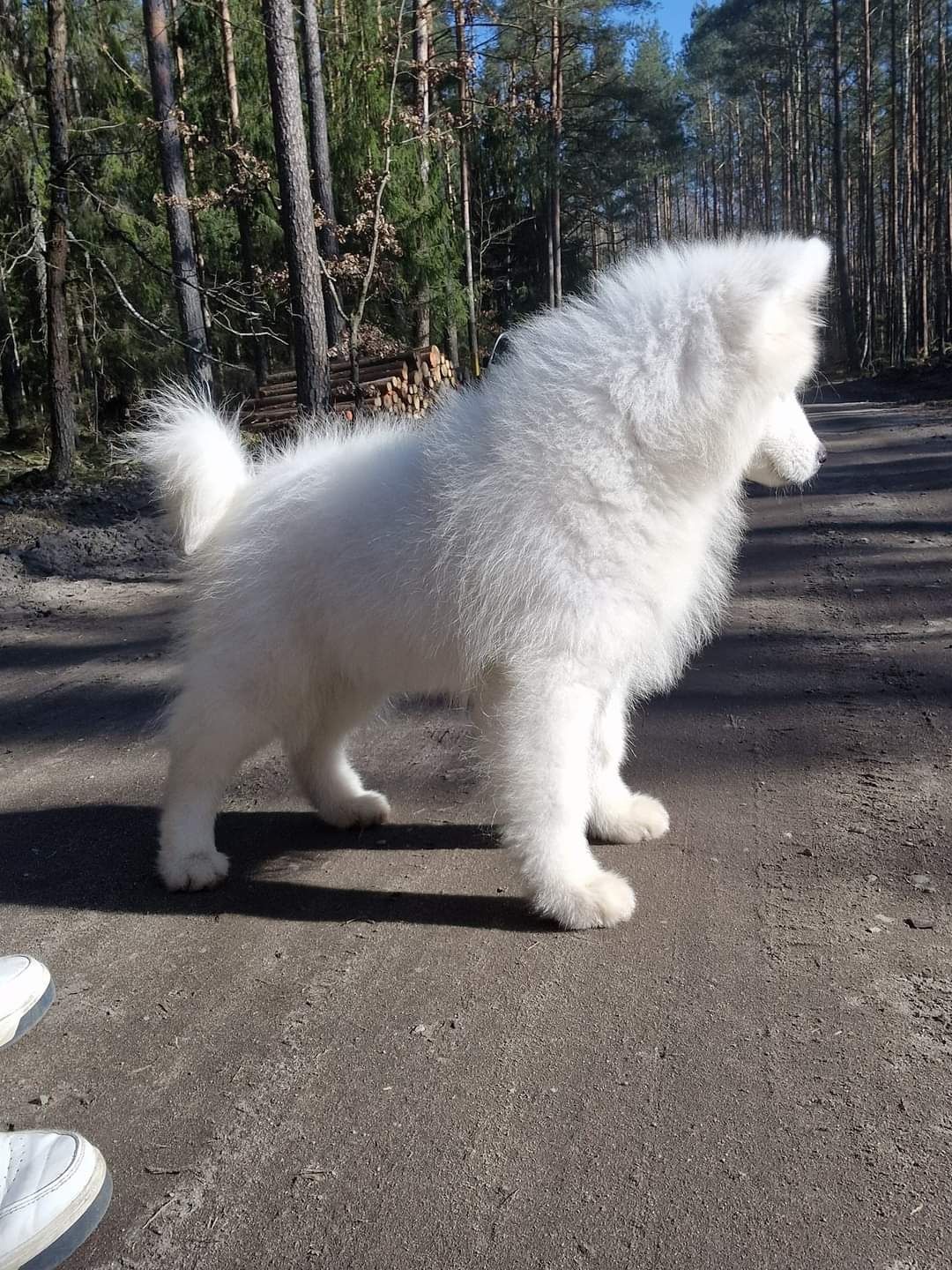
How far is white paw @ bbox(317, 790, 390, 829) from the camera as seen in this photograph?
4.05 m

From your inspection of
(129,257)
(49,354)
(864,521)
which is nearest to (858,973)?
(864,521)

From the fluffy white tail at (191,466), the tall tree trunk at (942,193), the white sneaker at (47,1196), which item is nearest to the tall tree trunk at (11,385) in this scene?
the fluffy white tail at (191,466)

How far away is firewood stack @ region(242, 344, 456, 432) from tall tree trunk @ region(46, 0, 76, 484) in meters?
2.48

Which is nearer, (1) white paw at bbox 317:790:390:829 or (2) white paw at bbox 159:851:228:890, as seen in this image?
(2) white paw at bbox 159:851:228:890

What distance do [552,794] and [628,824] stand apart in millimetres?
752

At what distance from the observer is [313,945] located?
10.4 feet

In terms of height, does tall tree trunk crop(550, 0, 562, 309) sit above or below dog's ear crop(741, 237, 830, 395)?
above

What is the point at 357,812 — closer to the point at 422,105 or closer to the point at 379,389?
the point at 379,389

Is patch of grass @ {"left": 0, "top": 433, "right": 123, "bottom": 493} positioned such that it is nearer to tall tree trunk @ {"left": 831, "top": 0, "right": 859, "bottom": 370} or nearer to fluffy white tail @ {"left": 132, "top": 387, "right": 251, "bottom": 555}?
fluffy white tail @ {"left": 132, "top": 387, "right": 251, "bottom": 555}

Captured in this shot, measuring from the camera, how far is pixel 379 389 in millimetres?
13922

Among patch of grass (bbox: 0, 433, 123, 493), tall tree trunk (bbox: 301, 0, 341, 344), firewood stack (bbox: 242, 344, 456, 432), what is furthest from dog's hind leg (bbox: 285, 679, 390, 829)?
tall tree trunk (bbox: 301, 0, 341, 344)

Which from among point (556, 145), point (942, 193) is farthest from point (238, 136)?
point (942, 193)

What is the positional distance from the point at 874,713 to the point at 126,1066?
346 centimetres

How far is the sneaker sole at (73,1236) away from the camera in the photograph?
6.10 feet
